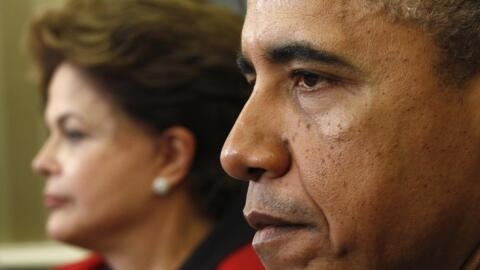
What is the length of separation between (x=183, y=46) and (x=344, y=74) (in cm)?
105

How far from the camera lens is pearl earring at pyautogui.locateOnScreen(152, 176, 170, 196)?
2059mm

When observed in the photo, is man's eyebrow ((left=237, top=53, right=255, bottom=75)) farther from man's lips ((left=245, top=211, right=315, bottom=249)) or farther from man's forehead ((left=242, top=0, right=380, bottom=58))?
man's lips ((left=245, top=211, right=315, bottom=249))

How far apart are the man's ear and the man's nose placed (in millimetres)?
975

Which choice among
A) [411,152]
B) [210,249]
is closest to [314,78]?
[411,152]

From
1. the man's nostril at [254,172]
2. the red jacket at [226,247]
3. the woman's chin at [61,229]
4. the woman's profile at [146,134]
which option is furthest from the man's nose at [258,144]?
the woman's chin at [61,229]

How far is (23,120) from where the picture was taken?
11.8 ft

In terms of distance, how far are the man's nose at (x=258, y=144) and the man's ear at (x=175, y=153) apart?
975 mm

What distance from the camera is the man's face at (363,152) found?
1.04m

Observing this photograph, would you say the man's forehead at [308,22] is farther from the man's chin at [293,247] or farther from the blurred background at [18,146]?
the blurred background at [18,146]

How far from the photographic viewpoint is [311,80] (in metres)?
1.09

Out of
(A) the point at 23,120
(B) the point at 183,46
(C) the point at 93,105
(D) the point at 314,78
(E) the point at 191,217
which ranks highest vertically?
(D) the point at 314,78

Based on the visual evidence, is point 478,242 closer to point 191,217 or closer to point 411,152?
point 411,152

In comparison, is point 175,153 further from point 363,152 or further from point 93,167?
point 363,152

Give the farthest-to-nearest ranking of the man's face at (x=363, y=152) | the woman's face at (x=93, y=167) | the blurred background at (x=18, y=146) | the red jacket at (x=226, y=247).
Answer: the blurred background at (x=18, y=146), the woman's face at (x=93, y=167), the red jacket at (x=226, y=247), the man's face at (x=363, y=152)
